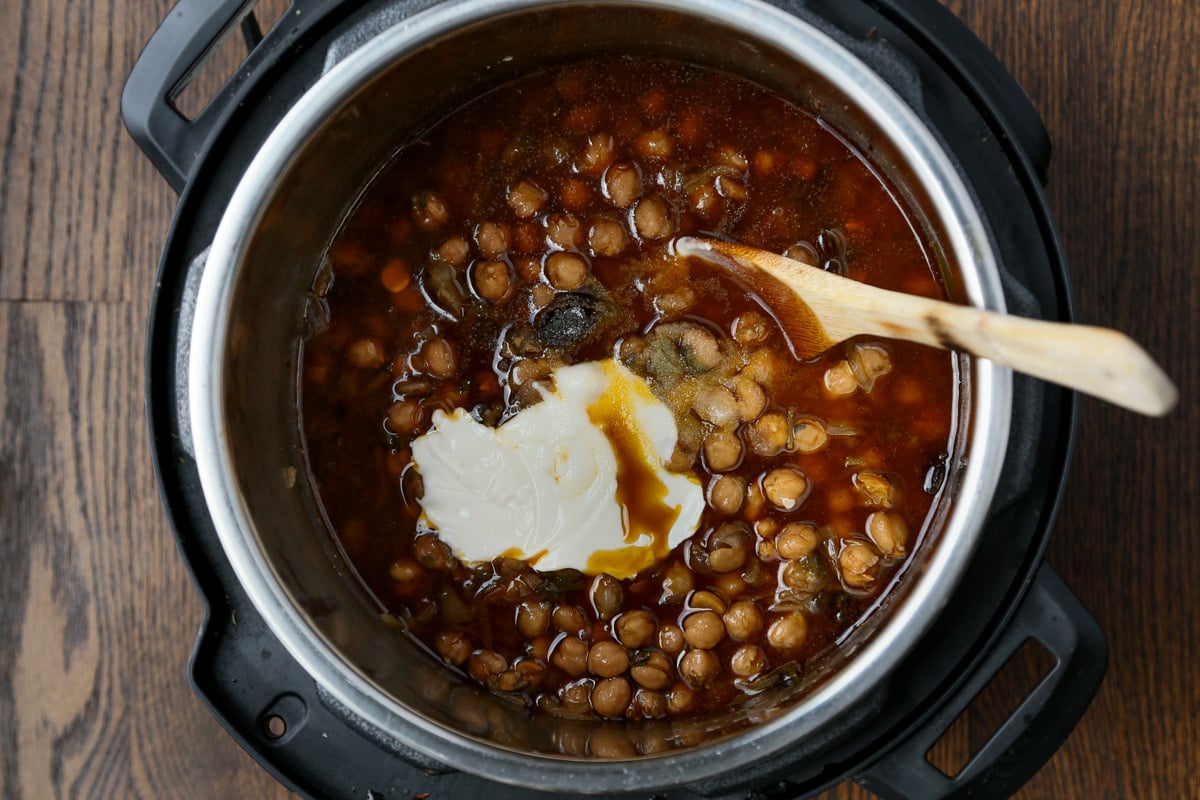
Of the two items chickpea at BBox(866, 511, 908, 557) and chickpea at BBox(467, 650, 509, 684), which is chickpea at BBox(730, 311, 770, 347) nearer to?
→ chickpea at BBox(866, 511, 908, 557)

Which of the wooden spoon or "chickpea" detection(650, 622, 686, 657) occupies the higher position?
the wooden spoon

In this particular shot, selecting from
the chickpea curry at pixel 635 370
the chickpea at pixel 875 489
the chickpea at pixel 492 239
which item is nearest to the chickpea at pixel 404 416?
the chickpea curry at pixel 635 370

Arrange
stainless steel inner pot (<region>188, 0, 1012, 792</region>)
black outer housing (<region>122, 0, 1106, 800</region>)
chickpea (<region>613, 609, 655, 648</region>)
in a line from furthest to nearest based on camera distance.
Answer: chickpea (<region>613, 609, 655, 648</region>), black outer housing (<region>122, 0, 1106, 800</region>), stainless steel inner pot (<region>188, 0, 1012, 792</region>)

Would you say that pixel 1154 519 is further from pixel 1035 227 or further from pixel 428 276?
pixel 428 276

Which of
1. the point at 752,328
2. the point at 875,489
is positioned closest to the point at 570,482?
the point at 752,328

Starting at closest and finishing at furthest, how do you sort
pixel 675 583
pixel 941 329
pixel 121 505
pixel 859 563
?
pixel 941 329 < pixel 859 563 < pixel 675 583 < pixel 121 505

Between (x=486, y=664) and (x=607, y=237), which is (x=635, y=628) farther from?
(x=607, y=237)

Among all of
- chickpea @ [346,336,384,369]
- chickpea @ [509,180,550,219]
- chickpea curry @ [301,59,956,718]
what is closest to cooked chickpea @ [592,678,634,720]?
chickpea curry @ [301,59,956,718]
